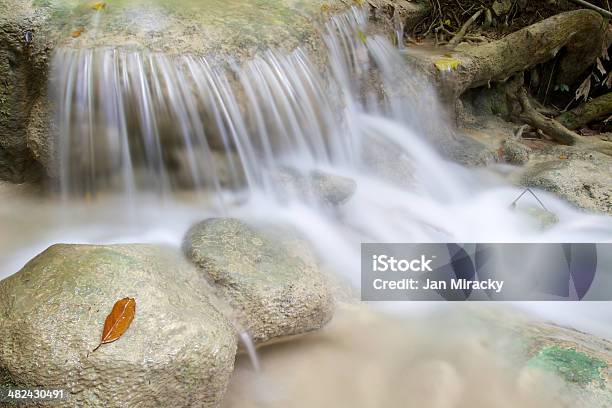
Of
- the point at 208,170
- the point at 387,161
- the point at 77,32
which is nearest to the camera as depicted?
the point at 77,32

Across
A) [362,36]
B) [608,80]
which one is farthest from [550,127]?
[362,36]

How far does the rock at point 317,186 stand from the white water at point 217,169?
47 millimetres

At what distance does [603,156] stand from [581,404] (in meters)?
3.32

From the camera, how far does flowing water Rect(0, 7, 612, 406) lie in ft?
10.7

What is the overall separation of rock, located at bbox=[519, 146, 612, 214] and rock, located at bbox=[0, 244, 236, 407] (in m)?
3.11

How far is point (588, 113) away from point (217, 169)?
15.3 feet

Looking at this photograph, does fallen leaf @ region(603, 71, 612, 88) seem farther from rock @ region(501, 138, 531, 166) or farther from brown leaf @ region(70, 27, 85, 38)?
brown leaf @ region(70, 27, 85, 38)

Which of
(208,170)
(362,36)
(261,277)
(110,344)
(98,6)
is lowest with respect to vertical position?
(110,344)

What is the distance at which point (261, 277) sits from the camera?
8.68ft

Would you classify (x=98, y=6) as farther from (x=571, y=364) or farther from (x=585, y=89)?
(x=585, y=89)

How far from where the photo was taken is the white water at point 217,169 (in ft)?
10.7

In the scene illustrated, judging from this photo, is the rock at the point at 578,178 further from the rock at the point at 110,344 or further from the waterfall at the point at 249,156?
the rock at the point at 110,344

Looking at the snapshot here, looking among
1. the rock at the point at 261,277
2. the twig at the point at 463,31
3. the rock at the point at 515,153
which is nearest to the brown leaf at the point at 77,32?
the rock at the point at 261,277

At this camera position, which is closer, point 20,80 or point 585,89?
point 20,80
